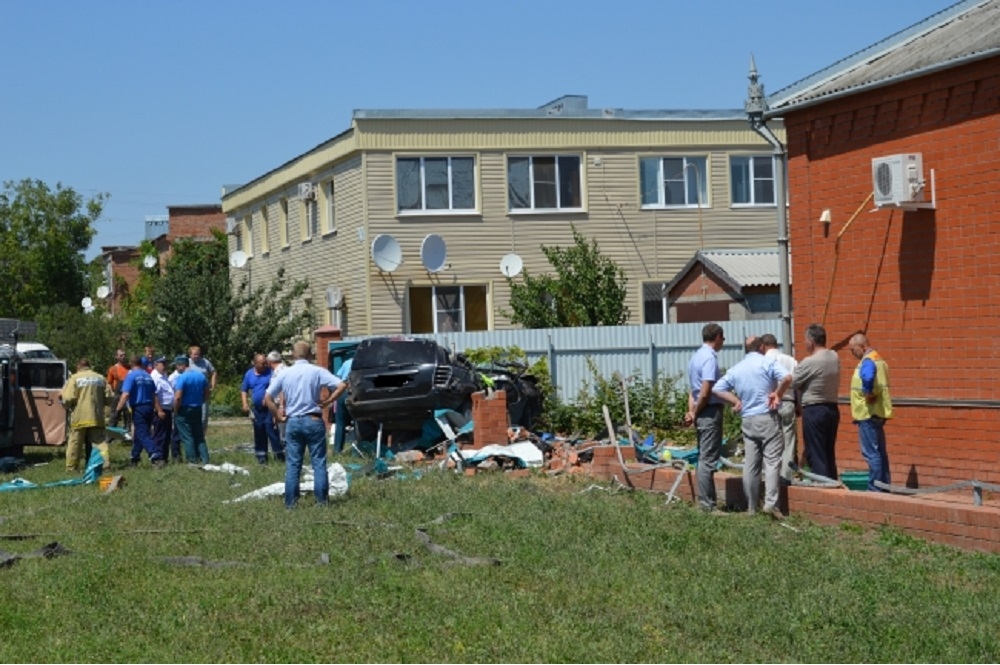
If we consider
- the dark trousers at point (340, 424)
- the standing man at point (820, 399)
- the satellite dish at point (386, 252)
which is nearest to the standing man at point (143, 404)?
the dark trousers at point (340, 424)

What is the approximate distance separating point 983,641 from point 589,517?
546 centimetres

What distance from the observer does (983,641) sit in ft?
25.6

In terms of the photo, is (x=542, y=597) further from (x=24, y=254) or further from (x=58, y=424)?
(x=24, y=254)

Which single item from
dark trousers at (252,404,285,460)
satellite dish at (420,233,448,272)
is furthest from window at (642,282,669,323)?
dark trousers at (252,404,285,460)

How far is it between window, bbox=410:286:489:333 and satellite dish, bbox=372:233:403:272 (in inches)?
61.1

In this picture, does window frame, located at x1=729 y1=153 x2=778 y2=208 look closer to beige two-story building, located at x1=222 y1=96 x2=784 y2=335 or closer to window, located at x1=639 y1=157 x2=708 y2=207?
beige two-story building, located at x1=222 y1=96 x2=784 y2=335

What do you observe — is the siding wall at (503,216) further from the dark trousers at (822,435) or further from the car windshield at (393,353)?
the dark trousers at (822,435)

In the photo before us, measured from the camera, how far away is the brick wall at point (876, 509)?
10875 millimetres

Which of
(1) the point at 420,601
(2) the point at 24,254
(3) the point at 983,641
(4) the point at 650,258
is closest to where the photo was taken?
(3) the point at 983,641

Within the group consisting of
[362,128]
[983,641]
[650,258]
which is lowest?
[983,641]

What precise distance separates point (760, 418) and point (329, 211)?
2354 cm

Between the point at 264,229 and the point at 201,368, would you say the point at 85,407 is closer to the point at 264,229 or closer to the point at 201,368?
the point at 201,368

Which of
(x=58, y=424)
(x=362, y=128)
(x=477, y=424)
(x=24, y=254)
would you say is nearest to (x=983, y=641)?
(x=477, y=424)

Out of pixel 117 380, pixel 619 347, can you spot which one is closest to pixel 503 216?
pixel 619 347
